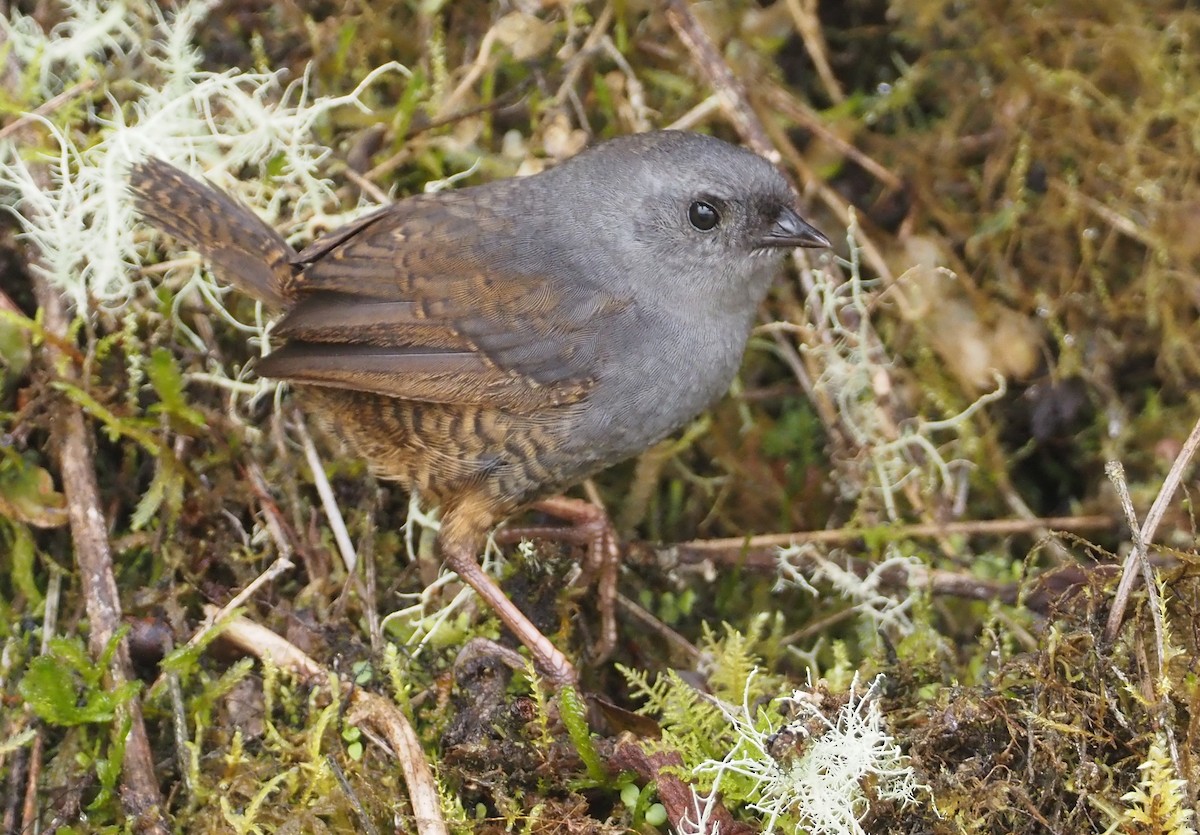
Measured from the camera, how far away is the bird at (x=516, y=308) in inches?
114

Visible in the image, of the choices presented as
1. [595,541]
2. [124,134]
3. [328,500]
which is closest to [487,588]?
[595,541]

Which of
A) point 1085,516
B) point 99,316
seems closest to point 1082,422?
point 1085,516

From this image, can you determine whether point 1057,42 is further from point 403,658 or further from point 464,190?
point 403,658

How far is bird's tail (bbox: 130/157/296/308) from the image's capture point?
3072 millimetres

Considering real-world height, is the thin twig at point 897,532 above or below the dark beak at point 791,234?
below

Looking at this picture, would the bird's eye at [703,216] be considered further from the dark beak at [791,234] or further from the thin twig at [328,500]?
the thin twig at [328,500]

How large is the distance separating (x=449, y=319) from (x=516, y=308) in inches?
7.1

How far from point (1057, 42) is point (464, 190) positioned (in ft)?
7.38

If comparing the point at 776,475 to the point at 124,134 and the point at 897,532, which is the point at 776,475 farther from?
the point at 124,134

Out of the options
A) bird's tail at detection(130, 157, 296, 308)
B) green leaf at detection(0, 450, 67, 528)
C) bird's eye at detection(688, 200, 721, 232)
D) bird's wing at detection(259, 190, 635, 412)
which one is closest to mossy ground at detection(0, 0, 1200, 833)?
green leaf at detection(0, 450, 67, 528)

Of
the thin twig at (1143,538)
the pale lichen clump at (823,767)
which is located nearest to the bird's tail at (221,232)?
the pale lichen clump at (823,767)

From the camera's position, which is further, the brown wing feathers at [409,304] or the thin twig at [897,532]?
the thin twig at [897,532]

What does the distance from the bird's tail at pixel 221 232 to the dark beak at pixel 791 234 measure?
52.8 inches

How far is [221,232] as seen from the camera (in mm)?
3066
